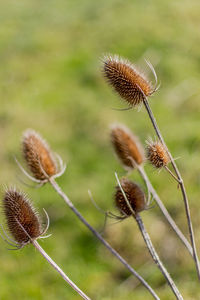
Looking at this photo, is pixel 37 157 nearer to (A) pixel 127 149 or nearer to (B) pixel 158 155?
(A) pixel 127 149

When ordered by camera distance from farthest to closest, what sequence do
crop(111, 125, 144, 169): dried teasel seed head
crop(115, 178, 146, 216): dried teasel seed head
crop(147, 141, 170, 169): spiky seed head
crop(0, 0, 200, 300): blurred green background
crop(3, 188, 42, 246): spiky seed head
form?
crop(0, 0, 200, 300): blurred green background, crop(111, 125, 144, 169): dried teasel seed head, crop(115, 178, 146, 216): dried teasel seed head, crop(3, 188, 42, 246): spiky seed head, crop(147, 141, 170, 169): spiky seed head

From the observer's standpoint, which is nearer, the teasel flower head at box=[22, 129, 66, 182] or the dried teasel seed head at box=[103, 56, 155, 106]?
the dried teasel seed head at box=[103, 56, 155, 106]

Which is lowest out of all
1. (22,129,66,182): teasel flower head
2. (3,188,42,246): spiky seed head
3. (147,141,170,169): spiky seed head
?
(3,188,42,246): spiky seed head

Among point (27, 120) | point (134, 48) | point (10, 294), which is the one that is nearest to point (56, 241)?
point (10, 294)

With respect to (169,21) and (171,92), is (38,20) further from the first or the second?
(171,92)

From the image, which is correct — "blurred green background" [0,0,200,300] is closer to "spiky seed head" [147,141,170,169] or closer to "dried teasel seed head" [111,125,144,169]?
"spiky seed head" [147,141,170,169]

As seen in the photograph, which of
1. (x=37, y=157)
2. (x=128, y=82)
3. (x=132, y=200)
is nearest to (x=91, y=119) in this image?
(x=37, y=157)

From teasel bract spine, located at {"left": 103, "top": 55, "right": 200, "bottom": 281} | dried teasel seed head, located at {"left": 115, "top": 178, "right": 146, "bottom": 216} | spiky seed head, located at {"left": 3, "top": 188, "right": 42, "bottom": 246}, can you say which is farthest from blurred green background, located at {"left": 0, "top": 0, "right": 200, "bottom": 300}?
spiky seed head, located at {"left": 3, "top": 188, "right": 42, "bottom": 246}

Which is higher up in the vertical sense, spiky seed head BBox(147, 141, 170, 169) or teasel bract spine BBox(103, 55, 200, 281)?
teasel bract spine BBox(103, 55, 200, 281)
